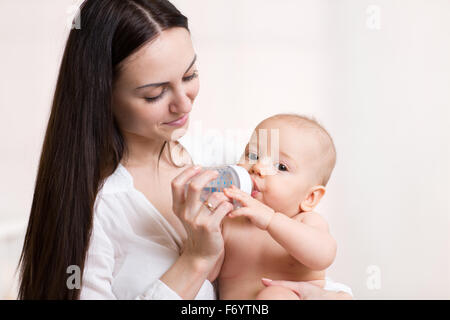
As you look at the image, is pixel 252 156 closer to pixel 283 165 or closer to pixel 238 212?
pixel 283 165

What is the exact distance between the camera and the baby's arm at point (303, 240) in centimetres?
111

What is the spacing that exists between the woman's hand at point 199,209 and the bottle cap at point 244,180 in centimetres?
7

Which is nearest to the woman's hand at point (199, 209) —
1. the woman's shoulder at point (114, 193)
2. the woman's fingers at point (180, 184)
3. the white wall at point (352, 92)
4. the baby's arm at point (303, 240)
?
the woman's fingers at point (180, 184)

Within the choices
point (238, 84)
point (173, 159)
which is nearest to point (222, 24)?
→ point (238, 84)

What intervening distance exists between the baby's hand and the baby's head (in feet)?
0.44

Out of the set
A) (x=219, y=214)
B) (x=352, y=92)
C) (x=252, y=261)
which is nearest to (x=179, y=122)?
(x=219, y=214)

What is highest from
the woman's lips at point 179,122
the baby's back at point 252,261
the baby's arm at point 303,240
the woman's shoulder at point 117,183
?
the woman's lips at point 179,122

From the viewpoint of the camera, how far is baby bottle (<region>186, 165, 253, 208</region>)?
1.14 m

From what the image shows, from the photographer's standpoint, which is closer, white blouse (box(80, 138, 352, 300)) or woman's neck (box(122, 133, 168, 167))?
white blouse (box(80, 138, 352, 300))

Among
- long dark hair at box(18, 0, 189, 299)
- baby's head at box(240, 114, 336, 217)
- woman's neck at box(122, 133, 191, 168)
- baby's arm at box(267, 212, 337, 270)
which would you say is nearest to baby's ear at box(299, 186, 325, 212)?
baby's head at box(240, 114, 336, 217)

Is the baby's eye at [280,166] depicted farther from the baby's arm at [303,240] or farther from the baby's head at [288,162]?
the baby's arm at [303,240]

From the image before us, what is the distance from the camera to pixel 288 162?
126 centimetres

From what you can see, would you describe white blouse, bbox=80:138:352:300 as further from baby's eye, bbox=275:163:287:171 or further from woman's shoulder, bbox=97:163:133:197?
baby's eye, bbox=275:163:287:171

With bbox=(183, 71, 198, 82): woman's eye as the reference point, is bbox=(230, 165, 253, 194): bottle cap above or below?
below
